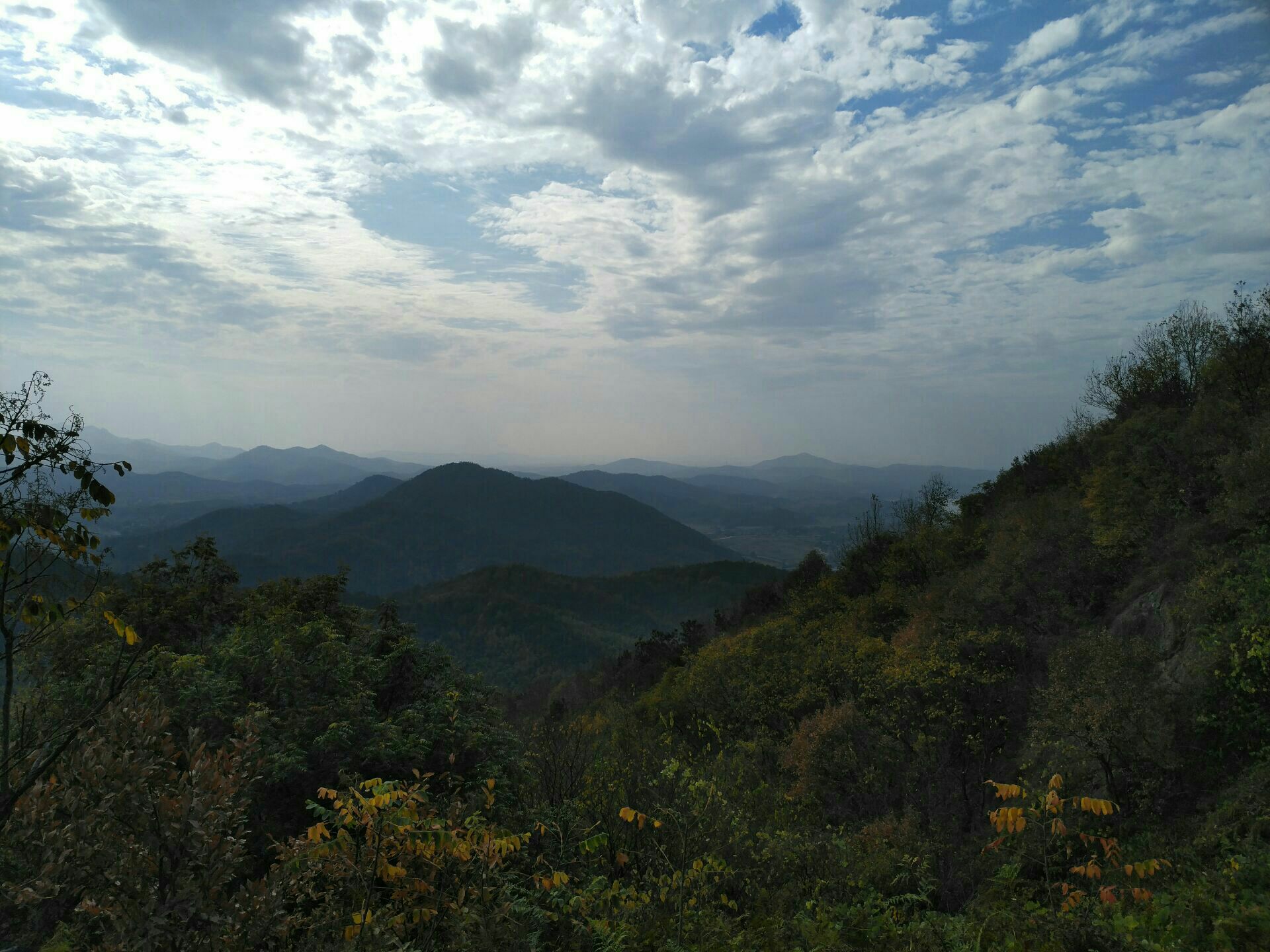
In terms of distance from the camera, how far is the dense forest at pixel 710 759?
3531mm

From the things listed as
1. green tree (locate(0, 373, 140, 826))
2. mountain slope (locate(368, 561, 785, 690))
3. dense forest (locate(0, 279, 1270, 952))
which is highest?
green tree (locate(0, 373, 140, 826))

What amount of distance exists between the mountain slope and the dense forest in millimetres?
94692

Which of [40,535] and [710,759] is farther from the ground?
[40,535]

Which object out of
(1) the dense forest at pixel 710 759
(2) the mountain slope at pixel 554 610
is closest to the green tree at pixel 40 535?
(1) the dense forest at pixel 710 759

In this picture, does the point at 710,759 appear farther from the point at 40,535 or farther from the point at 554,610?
the point at 554,610

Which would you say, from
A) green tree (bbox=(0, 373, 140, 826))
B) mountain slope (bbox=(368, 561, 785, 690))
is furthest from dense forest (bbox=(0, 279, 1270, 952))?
mountain slope (bbox=(368, 561, 785, 690))

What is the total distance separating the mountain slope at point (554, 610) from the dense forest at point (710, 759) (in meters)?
94.7

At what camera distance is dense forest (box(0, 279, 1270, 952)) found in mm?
3531

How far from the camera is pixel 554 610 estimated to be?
144125 mm

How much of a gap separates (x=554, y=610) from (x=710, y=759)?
421ft

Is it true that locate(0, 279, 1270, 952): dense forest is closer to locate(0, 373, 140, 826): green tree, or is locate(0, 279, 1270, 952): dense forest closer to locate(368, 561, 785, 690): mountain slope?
locate(0, 373, 140, 826): green tree

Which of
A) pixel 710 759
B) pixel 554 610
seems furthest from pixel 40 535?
pixel 554 610

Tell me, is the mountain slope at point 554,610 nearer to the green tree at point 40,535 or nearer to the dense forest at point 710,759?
the dense forest at point 710,759

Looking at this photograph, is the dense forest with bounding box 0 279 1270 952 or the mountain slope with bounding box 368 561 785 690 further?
the mountain slope with bounding box 368 561 785 690
